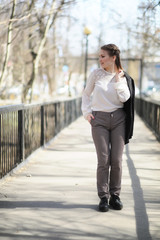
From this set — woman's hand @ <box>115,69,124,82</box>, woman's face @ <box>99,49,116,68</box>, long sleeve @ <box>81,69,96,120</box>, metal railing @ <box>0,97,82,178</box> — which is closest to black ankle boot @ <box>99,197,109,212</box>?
long sleeve @ <box>81,69,96,120</box>

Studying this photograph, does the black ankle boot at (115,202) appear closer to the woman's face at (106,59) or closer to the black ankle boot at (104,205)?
the black ankle boot at (104,205)

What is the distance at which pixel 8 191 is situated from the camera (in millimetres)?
6223

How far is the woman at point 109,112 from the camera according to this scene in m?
5.17

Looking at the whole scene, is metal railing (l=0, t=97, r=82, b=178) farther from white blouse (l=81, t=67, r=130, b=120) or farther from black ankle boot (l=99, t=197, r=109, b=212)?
black ankle boot (l=99, t=197, r=109, b=212)

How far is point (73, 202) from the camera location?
564cm

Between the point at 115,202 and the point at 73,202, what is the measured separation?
1.93ft

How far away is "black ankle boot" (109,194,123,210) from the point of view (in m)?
5.27

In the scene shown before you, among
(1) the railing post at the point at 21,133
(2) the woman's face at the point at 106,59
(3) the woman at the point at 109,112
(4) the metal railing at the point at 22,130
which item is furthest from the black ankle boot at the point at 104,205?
(1) the railing post at the point at 21,133

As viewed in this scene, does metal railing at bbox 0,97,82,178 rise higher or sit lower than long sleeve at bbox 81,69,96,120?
lower

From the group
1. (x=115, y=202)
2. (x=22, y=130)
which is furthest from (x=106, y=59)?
(x=22, y=130)

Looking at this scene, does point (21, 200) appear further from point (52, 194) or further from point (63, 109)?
point (63, 109)

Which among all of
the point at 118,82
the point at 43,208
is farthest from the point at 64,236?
the point at 118,82

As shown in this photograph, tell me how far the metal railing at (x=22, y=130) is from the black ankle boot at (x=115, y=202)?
184 cm

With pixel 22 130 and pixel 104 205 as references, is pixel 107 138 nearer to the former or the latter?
pixel 104 205
